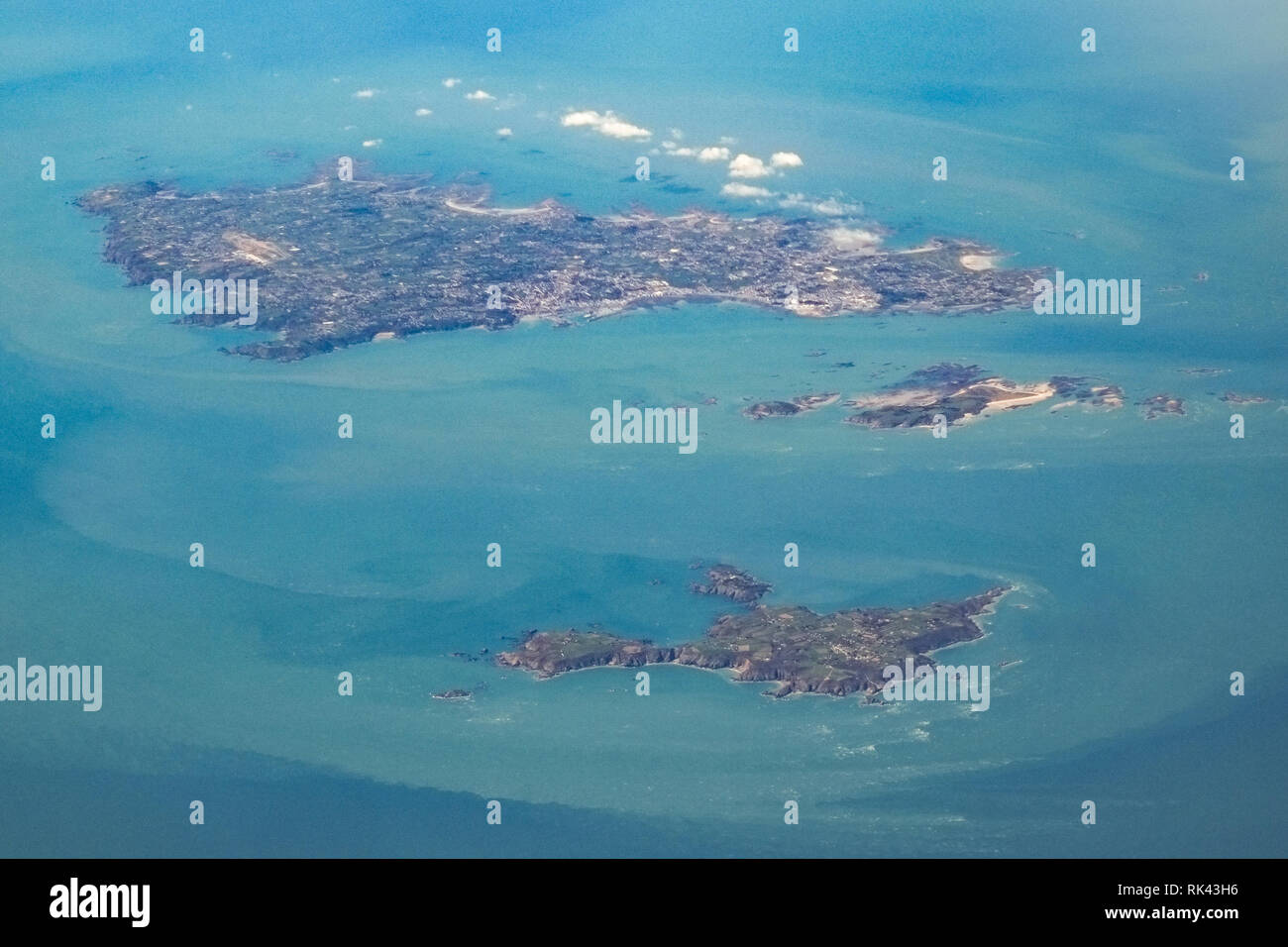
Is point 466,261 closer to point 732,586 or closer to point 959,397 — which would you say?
point 959,397

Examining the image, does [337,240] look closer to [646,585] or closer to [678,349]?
[678,349]

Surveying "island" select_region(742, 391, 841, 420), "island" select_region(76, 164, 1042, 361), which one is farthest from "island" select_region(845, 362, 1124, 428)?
"island" select_region(76, 164, 1042, 361)

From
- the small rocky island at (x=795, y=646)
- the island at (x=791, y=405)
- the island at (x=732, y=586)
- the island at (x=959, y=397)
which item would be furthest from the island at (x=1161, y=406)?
the island at (x=732, y=586)

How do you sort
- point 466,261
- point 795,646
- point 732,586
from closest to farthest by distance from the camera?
point 795,646 → point 732,586 → point 466,261

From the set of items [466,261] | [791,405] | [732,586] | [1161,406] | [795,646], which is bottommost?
[795,646]

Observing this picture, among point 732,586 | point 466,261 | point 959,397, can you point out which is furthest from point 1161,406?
point 466,261

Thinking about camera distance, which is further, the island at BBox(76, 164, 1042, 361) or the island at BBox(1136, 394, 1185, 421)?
the island at BBox(76, 164, 1042, 361)

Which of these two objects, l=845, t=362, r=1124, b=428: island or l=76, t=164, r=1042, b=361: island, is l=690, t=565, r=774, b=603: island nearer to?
l=845, t=362, r=1124, b=428: island
